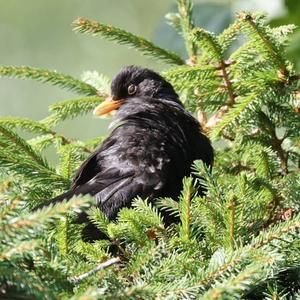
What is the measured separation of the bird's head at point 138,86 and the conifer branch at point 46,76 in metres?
0.27

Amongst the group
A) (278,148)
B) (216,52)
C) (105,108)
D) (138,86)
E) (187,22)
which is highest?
(187,22)

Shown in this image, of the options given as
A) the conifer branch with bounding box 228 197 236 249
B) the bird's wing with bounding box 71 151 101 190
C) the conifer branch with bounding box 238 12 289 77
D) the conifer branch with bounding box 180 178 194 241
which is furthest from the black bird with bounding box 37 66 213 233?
the conifer branch with bounding box 228 197 236 249

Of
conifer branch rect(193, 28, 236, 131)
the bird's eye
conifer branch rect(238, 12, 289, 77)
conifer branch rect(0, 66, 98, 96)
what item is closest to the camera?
conifer branch rect(238, 12, 289, 77)

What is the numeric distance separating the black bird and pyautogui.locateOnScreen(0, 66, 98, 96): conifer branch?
276mm

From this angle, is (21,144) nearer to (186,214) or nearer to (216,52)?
(216,52)

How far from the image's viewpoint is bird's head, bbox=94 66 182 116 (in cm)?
443

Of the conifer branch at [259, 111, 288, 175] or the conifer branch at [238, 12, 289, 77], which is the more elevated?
the conifer branch at [238, 12, 289, 77]

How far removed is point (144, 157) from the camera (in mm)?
3545

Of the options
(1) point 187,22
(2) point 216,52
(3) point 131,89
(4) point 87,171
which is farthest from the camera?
(3) point 131,89

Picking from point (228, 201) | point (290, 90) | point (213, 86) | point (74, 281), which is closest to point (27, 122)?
point (213, 86)

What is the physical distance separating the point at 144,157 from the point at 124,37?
62 centimetres

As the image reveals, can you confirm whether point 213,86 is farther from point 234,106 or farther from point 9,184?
point 9,184

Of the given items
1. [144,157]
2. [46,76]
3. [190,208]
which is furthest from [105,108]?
[190,208]

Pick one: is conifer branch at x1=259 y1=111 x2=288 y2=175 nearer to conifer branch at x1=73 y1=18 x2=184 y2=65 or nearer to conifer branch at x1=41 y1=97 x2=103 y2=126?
conifer branch at x1=73 y1=18 x2=184 y2=65
